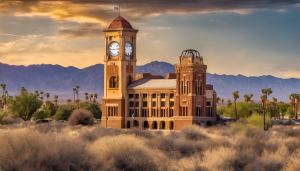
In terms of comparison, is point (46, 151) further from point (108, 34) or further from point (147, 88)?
→ point (108, 34)

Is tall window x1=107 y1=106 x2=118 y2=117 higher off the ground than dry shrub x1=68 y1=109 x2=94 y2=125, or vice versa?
tall window x1=107 y1=106 x2=118 y2=117

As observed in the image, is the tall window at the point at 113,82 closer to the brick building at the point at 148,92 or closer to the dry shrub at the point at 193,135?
the brick building at the point at 148,92

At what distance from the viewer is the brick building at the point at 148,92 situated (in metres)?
90.4

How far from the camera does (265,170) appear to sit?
36719 millimetres

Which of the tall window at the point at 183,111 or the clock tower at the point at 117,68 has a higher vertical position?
the clock tower at the point at 117,68

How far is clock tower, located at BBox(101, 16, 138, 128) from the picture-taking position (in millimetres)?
97750

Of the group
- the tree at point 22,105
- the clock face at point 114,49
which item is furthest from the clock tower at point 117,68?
the tree at point 22,105

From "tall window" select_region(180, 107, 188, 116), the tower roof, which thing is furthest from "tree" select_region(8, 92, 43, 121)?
"tall window" select_region(180, 107, 188, 116)

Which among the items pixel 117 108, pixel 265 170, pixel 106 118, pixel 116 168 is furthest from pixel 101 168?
pixel 117 108

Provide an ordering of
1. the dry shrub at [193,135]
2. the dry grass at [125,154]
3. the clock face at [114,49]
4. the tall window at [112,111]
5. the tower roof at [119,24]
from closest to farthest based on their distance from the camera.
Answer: the dry grass at [125,154] → the dry shrub at [193,135] → the tall window at [112,111] → the clock face at [114,49] → the tower roof at [119,24]

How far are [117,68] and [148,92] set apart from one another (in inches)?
376

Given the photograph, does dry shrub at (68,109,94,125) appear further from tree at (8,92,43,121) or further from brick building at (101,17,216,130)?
tree at (8,92,43,121)

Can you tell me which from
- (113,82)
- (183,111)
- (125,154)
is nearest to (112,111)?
(113,82)

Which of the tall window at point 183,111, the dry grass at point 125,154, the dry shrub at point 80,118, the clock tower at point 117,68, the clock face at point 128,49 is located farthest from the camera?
the clock face at point 128,49
